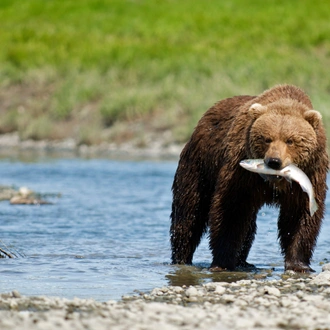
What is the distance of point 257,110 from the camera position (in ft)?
20.8

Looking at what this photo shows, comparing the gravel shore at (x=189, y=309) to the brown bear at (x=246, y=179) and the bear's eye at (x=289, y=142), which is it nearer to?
the brown bear at (x=246, y=179)

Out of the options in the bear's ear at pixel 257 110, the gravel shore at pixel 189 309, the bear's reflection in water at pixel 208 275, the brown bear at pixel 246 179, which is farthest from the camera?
the bear's reflection in water at pixel 208 275

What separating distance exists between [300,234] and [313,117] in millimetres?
973

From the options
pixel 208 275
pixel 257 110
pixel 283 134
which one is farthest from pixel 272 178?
pixel 208 275

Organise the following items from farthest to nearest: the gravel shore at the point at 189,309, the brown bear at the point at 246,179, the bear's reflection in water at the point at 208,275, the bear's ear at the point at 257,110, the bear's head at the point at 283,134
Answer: the bear's reflection in water at the point at 208,275 → the bear's ear at the point at 257,110 → the brown bear at the point at 246,179 → the bear's head at the point at 283,134 → the gravel shore at the point at 189,309

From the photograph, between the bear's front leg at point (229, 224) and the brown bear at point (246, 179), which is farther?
the bear's front leg at point (229, 224)

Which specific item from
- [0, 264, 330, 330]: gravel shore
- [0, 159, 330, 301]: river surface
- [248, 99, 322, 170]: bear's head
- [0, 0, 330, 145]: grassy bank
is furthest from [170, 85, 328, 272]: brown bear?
[0, 0, 330, 145]: grassy bank

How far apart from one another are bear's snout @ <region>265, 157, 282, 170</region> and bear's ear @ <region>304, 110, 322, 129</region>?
0.50m

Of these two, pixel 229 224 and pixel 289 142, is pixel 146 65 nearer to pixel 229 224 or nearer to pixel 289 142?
pixel 229 224

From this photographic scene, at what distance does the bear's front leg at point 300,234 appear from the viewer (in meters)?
6.64

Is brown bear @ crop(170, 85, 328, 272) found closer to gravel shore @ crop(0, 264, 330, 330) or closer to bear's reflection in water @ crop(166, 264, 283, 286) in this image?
bear's reflection in water @ crop(166, 264, 283, 286)

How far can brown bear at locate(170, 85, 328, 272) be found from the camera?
620 centimetres

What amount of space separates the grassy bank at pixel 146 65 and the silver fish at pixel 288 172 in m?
11.6

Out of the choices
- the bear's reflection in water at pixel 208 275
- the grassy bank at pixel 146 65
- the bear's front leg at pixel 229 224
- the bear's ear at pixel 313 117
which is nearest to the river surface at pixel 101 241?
the bear's reflection in water at pixel 208 275
